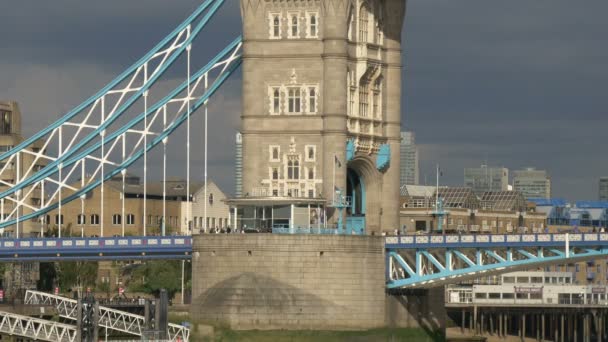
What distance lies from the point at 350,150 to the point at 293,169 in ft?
14.6

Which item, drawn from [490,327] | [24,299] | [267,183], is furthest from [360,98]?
[490,327]

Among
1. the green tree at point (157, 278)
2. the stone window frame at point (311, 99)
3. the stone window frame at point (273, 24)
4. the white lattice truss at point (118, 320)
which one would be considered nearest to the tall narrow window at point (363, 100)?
the stone window frame at point (311, 99)

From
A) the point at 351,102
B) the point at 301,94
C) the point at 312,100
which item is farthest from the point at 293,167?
the point at 351,102

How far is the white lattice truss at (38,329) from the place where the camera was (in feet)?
438

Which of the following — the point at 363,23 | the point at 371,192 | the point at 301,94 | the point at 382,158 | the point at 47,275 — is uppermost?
the point at 363,23

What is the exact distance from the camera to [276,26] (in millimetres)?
146500

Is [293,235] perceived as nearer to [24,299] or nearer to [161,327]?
[161,327]

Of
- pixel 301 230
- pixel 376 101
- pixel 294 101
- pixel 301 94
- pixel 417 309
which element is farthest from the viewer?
pixel 376 101

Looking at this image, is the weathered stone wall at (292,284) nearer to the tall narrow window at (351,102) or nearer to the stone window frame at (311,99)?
the stone window frame at (311,99)

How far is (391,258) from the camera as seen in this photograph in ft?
473

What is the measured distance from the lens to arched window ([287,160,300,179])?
146500 mm

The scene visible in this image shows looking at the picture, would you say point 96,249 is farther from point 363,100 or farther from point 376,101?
point 376,101

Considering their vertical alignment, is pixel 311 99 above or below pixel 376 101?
below

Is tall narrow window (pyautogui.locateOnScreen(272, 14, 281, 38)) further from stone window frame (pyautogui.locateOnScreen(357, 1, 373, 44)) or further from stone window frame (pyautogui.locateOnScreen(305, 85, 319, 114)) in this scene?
stone window frame (pyautogui.locateOnScreen(357, 1, 373, 44))
